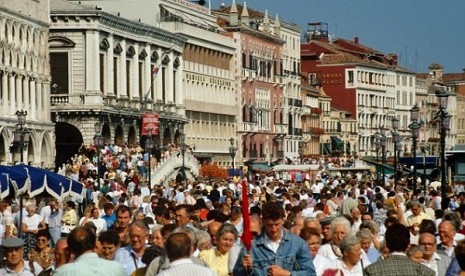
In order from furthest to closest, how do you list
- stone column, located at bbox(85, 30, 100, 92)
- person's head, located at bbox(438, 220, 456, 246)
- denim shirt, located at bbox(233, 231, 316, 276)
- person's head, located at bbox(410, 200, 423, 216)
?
stone column, located at bbox(85, 30, 100, 92)
person's head, located at bbox(410, 200, 423, 216)
person's head, located at bbox(438, 220, 456, 246)
denim shirt, located at bbox(233, 231, 316, 276)

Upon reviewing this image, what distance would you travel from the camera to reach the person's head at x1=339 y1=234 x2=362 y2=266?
50.1ft

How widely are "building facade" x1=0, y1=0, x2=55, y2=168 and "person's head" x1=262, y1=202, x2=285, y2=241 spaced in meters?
→ 54.4

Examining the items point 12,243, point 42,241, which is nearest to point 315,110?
point 42,241

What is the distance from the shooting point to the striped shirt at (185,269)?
13422 mm

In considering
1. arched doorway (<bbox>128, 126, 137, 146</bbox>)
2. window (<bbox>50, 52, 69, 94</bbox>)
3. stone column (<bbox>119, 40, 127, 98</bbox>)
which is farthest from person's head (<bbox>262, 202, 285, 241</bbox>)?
arched doorway (<bbox>128, 126, 137, 146</bbox>)

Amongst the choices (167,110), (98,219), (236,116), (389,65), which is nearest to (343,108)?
(389,65)

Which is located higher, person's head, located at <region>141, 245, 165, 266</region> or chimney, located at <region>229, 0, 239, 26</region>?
chimney, located at <region>229, 0, 239, 26</region>

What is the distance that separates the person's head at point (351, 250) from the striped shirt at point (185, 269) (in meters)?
2.05

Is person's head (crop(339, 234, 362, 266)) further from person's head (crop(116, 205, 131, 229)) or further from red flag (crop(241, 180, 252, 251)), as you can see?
person's head (crop(116, 205, 131, 229))

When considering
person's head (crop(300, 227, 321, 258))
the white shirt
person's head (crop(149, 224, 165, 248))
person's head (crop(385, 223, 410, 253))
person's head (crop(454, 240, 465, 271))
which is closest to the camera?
person's head (crop(454, 240, 465, 271))

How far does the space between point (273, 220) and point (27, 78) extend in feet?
198

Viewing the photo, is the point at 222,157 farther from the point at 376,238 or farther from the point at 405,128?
the point at 376,238

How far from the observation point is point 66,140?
8531 centimetres

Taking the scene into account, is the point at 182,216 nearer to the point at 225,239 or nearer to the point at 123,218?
the point at 123,218
